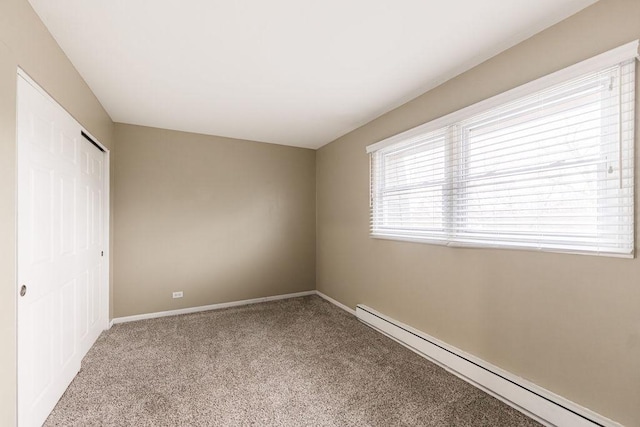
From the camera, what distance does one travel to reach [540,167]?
1.79 meters

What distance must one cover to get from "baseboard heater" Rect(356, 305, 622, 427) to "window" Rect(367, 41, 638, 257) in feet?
2.96

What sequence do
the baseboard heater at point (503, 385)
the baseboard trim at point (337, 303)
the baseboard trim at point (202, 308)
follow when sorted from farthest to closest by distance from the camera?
the baseboard trim at point (337, 303) → the baseboard trim at point (202, 308) → the baseboard heater at point (503, 385)

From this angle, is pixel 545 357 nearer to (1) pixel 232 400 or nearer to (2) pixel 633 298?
(2) pixel 633 298

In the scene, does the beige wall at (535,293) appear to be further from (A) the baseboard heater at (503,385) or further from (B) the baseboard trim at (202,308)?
(B) the baseboard trim at (202,308)

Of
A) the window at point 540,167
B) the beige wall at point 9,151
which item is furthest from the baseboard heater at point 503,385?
the beige wall at point 9,151

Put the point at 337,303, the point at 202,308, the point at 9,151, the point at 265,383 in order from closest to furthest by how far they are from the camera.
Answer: the point at 9,151, the point at 265,383, the point at 202,308, the point at 337,303

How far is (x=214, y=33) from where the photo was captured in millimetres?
1829

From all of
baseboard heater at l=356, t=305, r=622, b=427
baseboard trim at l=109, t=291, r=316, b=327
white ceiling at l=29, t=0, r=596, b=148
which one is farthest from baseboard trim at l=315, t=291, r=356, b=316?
white ceiling at l=29, t=0, r=596, b=148

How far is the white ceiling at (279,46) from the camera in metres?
1.62

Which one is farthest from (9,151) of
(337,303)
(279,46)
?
(337,303)

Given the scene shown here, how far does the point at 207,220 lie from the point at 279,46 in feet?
8.94

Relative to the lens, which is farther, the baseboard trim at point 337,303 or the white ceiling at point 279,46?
the baseboard trim at point 337,303

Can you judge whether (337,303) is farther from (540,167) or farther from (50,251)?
(50,251)

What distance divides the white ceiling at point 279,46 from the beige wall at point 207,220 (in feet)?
2.76
